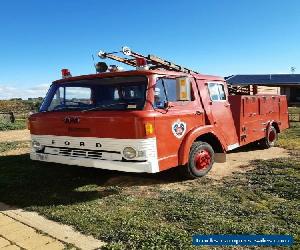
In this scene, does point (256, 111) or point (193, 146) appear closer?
point (193, 146)

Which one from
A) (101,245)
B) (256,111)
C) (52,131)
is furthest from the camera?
(256,111)

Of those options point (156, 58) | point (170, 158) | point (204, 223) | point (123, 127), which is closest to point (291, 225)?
point (204, 223)

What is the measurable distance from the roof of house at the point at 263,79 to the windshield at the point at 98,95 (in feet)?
156

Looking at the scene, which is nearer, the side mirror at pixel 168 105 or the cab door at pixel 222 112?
the side mirror at pixel 168 105

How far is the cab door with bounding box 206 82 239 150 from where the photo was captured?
7.52m

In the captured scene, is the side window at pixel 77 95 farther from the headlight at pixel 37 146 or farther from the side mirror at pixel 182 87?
the side mirror at pixel 182 87

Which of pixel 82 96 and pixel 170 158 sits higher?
pixel 82 96

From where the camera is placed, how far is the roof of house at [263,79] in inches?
2030

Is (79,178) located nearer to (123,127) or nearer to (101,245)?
(123,127)

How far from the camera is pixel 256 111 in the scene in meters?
9.14

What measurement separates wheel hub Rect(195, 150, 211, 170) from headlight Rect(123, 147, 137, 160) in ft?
5.26

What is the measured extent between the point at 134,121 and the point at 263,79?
52771 millimetres

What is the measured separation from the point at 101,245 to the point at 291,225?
2.34 metres

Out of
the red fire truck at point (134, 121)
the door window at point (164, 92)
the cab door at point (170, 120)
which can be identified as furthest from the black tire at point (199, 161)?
the door window at point (164, 92)
